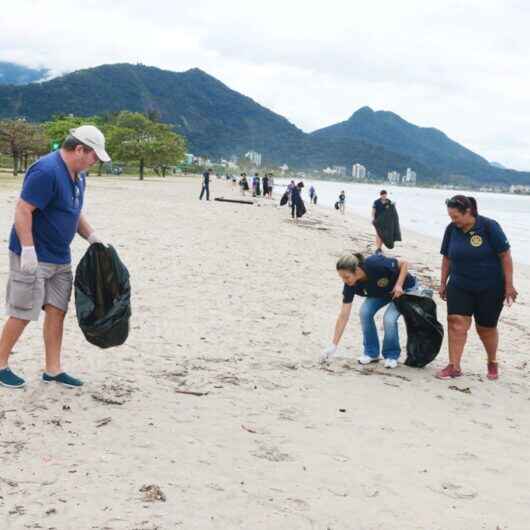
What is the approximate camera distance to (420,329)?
5.49 metres

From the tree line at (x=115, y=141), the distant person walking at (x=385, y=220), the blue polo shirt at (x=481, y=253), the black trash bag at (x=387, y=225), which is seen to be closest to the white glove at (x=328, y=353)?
the blue polo shirt at (x=481, y=253)

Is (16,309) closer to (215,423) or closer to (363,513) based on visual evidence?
(215,423)

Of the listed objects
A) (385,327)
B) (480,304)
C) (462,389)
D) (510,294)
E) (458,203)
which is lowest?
(462,389)

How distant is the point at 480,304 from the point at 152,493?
134 inches

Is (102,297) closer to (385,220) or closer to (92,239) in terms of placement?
(92,239)

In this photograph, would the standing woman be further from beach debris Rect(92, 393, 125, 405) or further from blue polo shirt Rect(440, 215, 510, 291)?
beach debris Rect(92, 393, 125, 405)

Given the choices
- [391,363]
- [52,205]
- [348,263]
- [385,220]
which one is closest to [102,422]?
[52,205]

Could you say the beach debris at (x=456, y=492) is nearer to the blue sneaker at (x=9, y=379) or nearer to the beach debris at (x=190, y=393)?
the beach debris at (x=190, y=393)

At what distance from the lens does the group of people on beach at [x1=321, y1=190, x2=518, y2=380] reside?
197 inches

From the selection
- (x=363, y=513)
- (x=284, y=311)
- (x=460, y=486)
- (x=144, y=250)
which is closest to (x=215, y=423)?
(x=363, y=513)

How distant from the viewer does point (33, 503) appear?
2752mm

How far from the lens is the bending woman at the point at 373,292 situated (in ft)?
16.8

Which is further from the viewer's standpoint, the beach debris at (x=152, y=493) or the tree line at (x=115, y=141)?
the tree line at (x=115, y=141)

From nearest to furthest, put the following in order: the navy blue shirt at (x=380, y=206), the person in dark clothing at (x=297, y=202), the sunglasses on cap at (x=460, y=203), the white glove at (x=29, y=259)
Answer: the white glove at (x=29, y=259) → the sunglasses on cap at (x=460, y=203) → the navy blue shirt at (x=380, y=206) → the person in dark clothing at (x=297, y=202)
